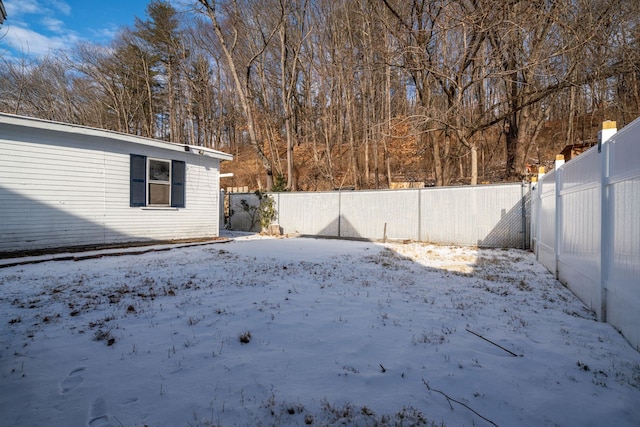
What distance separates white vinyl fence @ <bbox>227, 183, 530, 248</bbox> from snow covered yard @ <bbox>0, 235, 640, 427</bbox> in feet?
15.6

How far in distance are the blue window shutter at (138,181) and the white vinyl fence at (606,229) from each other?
9.74 metres

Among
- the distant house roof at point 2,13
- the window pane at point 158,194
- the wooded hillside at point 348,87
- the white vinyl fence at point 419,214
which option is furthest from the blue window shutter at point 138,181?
the wooded hillside at point 348,87

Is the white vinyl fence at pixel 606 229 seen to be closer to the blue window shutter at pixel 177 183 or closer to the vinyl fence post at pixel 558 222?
the vinyl fence post at pixel 558 222

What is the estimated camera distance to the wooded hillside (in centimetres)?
904

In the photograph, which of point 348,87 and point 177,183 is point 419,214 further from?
point 348,87

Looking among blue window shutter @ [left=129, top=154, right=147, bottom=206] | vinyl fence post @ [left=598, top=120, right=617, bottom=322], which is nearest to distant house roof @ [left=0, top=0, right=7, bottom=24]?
blue window shutter @ [left=129, top=154, right=147, bottom=206]

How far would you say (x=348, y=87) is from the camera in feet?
61.5

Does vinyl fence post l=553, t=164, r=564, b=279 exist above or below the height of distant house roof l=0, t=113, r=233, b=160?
below

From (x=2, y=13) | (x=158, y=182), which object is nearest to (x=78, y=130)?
→ (x=158, y=182)

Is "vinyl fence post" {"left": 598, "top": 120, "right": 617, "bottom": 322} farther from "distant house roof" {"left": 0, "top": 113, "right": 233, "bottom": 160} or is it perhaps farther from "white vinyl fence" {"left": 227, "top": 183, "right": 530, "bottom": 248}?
"distant house roof" {"left": 0, "top": 113, "right": 233, "bottom": 160}

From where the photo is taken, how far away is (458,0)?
802 centimetres

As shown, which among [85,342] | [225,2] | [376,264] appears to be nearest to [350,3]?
[225,2]

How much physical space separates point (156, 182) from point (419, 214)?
845cm

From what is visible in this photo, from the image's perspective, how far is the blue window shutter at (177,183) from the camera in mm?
9500
